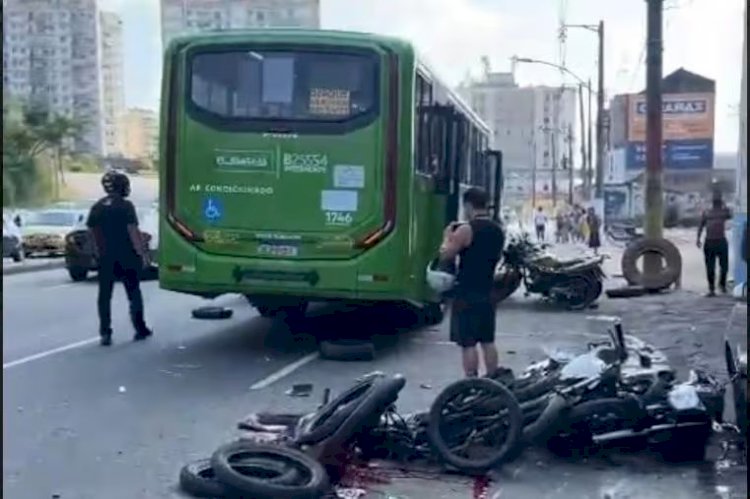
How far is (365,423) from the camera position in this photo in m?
7.02

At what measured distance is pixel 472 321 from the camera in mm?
9445

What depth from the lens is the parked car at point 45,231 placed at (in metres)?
33.2

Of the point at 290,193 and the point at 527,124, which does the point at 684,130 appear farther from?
the point at 290,193

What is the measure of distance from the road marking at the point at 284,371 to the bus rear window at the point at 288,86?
2.47 metres

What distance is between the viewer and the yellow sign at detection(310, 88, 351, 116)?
38.5 feet

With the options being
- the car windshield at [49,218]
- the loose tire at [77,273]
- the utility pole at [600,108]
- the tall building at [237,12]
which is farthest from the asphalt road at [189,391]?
the utility pole at [600,108]

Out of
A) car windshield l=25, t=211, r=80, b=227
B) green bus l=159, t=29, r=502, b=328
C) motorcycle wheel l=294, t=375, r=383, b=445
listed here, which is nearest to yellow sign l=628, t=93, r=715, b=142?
car windshield l=25, t=211, r=80, b=227

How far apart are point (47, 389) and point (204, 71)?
375 cm

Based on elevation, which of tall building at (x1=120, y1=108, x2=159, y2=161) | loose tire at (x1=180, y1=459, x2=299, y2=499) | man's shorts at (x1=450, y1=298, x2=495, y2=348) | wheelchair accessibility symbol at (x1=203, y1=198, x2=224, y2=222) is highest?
tall building at (x1=120, y1=108, x2=159, y2=161)

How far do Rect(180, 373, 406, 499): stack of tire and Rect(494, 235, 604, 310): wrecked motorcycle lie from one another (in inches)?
433

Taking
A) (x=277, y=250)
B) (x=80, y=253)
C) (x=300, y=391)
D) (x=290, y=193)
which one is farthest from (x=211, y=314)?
(x=80, y=253)

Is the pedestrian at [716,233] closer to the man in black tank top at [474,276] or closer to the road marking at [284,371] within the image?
the road marking at [284,371]

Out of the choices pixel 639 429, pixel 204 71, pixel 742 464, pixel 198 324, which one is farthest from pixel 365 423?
pixel 198 324

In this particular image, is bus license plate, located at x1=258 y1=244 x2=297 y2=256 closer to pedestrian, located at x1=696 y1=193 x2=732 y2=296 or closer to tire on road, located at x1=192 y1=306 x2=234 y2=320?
tire on road, located at x1=192 y1=306 x2=234 y2=320
